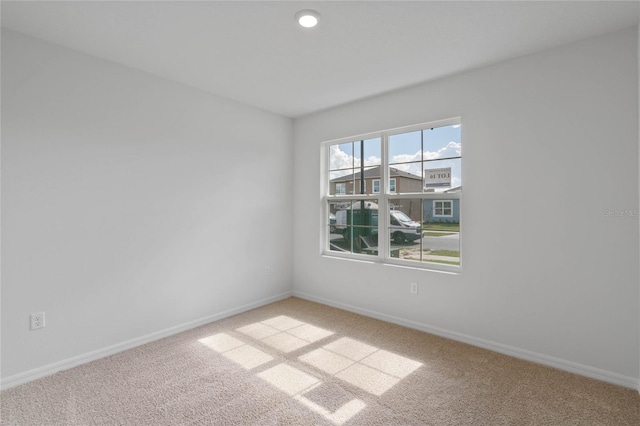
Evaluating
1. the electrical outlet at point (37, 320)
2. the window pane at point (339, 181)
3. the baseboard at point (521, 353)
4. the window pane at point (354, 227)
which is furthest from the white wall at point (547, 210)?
the electrical outlet at point (37, 320)

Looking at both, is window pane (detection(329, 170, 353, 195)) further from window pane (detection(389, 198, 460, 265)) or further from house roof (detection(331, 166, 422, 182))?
window pane (detection(389, 198, 460, 265))

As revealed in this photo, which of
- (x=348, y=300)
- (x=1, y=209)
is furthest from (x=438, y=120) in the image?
(x=1, y=209)

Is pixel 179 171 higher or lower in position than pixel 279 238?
higher

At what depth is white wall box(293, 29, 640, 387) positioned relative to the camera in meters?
2.29

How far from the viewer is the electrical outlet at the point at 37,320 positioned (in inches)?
93.6

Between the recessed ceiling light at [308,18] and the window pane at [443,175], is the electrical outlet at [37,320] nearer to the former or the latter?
the recessed ceiling light at [308,18]

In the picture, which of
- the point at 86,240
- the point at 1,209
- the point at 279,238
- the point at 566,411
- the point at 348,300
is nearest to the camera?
the point at 566,411

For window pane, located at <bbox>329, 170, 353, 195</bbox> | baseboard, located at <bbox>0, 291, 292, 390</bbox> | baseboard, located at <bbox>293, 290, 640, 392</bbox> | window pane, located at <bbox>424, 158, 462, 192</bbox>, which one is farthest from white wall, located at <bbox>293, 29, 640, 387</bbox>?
baseboard, located at <bbox>0, 291, 292, 390</bbox>

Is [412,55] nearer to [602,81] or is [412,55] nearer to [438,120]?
[438,120]

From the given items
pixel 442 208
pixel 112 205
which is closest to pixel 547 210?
pixel 442 208

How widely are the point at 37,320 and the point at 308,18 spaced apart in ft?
9.71

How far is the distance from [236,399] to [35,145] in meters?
2.37

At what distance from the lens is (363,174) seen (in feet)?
13.0

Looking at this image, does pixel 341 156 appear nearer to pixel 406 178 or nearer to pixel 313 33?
pixel 406 178
